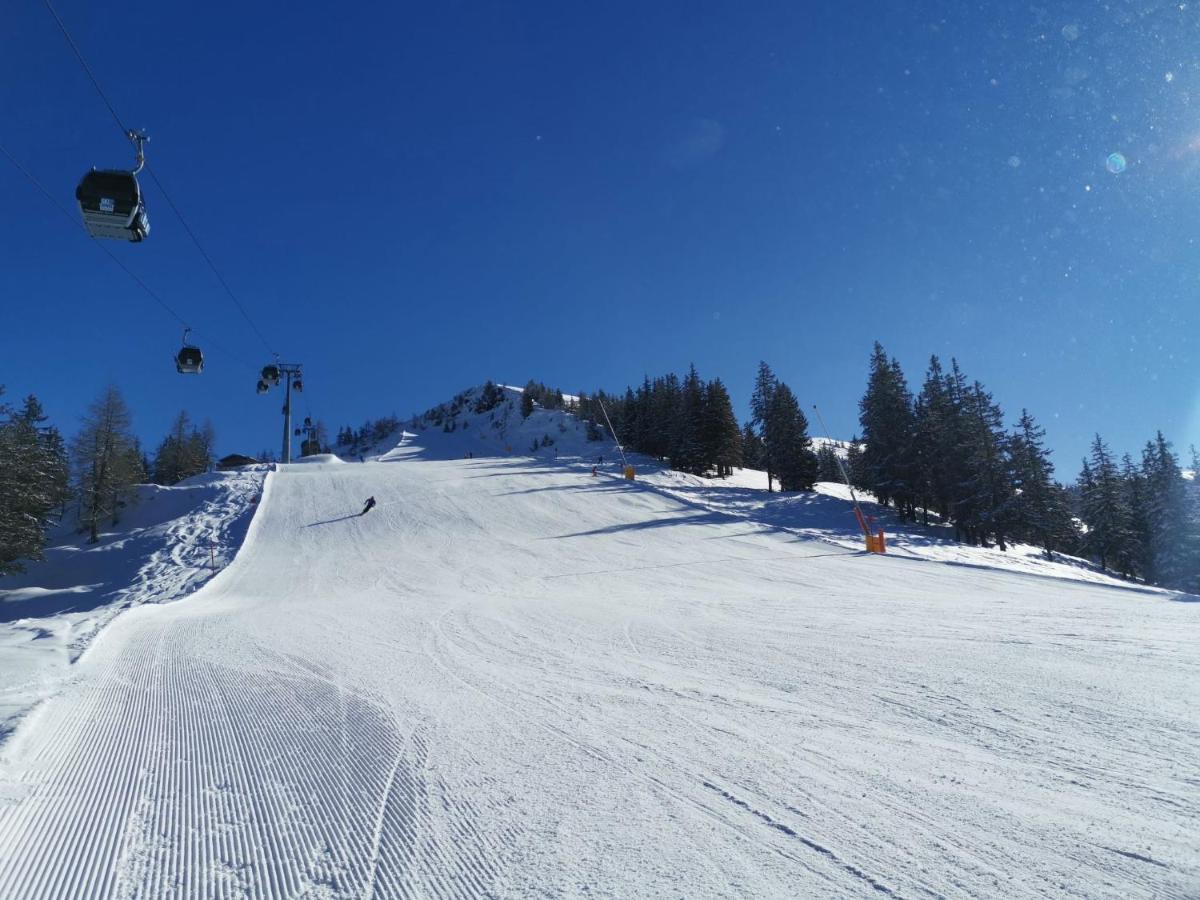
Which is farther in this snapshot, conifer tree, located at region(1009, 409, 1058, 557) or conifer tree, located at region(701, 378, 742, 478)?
conifer tree, located at region(701, 378, 742, 478)

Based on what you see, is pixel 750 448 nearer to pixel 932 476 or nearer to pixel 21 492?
pixel 932 476

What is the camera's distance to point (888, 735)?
3900mm

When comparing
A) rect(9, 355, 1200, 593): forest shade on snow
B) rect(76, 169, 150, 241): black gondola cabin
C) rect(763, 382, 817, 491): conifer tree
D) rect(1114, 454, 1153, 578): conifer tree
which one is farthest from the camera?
rect(763, 382, 817, 491): conifer tree

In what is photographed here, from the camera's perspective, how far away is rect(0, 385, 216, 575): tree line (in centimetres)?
2514

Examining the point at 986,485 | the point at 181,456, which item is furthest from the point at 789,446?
the point at 181,456

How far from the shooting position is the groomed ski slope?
8.01 feet

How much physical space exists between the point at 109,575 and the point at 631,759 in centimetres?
2706

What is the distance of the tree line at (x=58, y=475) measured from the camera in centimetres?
2514

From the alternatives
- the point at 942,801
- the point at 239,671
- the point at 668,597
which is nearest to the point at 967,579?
the point at 668,597

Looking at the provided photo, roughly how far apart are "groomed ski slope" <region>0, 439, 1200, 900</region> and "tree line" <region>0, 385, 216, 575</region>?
24.9m

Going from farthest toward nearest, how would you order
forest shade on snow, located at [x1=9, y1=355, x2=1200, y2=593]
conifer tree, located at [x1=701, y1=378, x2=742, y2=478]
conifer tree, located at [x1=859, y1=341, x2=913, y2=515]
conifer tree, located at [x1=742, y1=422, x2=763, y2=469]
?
conifer tree, located at [x1=742, y1=422, x2=763, y2=469] < conifer tree, located at [x1=701, y1=378, x2=742, y2=478] < conifer tree, located at [x1=859, y1=341, x2=913, y2=515] < forest shade on snow, located at [x1=9, y1=355, x2=1200, y2=593]

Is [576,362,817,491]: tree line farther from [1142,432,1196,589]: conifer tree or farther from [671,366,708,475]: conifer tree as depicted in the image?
[1142,432,1196,589]: conifer tree

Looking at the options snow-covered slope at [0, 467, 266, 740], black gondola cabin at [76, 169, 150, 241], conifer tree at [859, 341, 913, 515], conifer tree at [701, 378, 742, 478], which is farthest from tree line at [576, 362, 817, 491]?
black gondola cabin at [76, 169, 150, 241]

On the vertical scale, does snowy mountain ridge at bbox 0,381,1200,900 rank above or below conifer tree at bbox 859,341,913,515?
below
